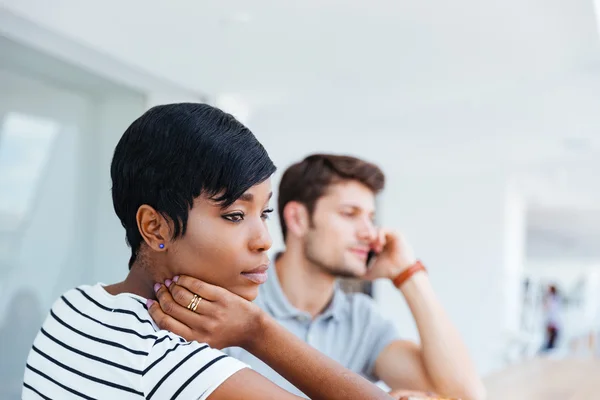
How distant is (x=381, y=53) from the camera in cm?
314

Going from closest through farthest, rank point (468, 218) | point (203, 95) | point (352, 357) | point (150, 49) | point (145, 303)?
point (145, 303) → point (352, 357) → point (150, 49) → point (203, 95) → point (468, 218)

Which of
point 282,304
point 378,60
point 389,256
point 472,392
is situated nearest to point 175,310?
point 282,304

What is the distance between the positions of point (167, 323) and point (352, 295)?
1.07 m

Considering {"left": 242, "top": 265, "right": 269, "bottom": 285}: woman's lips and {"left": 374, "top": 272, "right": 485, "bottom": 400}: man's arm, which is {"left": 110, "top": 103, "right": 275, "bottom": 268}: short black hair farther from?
{"left": 374, "top": 272, "right": 485, "bottom": 400}: man's arm

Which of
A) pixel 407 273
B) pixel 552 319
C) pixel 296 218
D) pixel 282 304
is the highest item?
pixel 296 218

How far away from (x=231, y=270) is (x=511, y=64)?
280 cm

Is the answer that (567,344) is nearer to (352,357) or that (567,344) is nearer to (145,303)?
(352,357)

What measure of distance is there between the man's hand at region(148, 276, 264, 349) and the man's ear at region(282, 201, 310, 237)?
1.00 m

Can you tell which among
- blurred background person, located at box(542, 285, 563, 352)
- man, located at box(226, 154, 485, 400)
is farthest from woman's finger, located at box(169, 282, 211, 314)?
blurred background person, located at box(542, 285, 563, 352)

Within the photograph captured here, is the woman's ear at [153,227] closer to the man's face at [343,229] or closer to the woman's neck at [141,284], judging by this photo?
the woman's neck at [141,284]

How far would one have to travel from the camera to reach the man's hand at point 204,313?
78 centimetres

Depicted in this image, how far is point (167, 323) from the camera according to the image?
763 millimetres

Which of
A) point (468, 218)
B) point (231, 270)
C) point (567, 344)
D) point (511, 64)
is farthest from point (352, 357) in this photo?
point (567, 344)

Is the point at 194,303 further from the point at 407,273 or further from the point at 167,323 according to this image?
the point at 407,273
